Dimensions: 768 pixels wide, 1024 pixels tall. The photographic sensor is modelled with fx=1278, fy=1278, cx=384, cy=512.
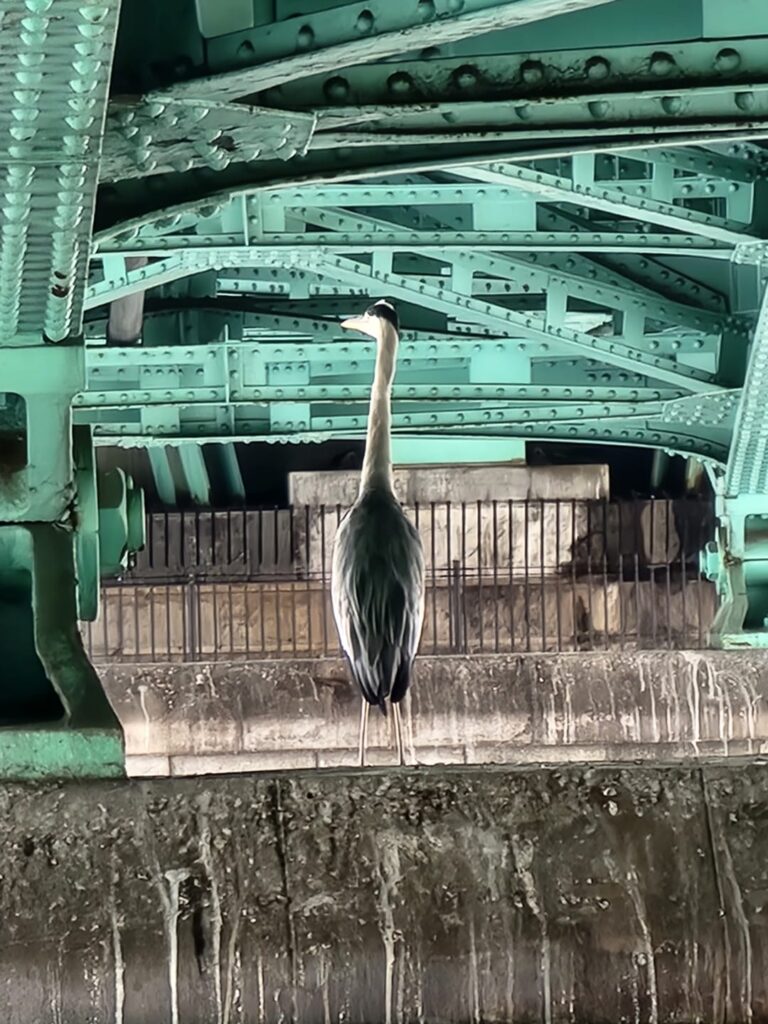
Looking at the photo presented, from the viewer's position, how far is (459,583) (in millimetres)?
12000

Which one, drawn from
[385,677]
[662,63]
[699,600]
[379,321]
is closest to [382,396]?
[379,321]

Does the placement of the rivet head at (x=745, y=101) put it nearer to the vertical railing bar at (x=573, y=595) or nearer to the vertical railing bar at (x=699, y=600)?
the vertical railing bar at (x=573, y=595)

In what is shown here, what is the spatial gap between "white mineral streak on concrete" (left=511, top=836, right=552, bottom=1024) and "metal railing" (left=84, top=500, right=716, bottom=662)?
9.36 metres

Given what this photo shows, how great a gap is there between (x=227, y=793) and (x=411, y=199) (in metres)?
4.96

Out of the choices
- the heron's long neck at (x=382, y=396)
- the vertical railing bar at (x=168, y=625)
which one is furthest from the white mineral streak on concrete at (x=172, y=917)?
the vertical railing bar at (x=168, y=625)

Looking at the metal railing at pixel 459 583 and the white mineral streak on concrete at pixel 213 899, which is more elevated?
the metal railing at pixel 459 583

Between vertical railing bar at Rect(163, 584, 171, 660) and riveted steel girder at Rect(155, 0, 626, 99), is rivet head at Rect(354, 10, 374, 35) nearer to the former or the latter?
riveted steel girder at Rect(155, 0, 626, 99)

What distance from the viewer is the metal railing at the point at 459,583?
11648 mm

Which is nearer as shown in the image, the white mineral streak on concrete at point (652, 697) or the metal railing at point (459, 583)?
the white mineral streak on concrete at point (652, 697)

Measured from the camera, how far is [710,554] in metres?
8.10

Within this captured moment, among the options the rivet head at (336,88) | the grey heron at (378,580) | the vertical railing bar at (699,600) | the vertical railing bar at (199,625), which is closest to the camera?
the rivet head at (336,88)

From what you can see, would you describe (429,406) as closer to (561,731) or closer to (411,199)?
(411,199)

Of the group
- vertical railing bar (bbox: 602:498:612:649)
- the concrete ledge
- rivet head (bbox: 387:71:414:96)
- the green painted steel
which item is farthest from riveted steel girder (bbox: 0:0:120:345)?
vertical railing bar (bbox: 602:498:612:649)

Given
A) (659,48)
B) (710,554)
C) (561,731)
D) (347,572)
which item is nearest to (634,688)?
(561,731)
